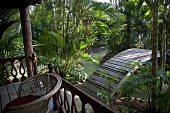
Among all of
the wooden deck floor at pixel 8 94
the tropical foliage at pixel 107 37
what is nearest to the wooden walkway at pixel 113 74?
the tropical foliage at pixel 107 37

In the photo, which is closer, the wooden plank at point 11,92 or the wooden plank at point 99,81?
the wooden plank at point 11,92

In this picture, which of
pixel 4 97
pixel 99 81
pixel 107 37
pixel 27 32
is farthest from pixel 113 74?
pixel 107 37

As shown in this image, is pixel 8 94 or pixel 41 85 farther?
pixel 8 94

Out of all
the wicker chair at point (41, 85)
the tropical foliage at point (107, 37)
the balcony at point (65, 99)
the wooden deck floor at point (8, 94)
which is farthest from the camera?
the tropical foliage at point (107, 37)

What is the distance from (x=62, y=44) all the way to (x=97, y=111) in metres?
4.16

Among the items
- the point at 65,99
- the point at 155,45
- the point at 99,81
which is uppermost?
the point at 155,45

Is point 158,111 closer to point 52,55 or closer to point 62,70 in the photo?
point 62,70

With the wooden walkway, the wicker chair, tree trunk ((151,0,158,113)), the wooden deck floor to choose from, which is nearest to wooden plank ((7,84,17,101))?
the wooden deck floor

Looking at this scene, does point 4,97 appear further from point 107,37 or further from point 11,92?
point 107,37

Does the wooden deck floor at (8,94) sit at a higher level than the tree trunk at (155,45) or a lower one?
lower

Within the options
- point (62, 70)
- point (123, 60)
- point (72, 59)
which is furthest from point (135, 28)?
point (62, 70)

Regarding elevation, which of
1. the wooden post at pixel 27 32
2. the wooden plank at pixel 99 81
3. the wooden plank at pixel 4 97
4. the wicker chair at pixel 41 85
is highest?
the wooden post at pixel 27 32

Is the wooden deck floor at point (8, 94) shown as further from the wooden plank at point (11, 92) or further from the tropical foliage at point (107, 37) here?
the tropical foliage at point (107, 37)

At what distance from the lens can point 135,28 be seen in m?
7.80
